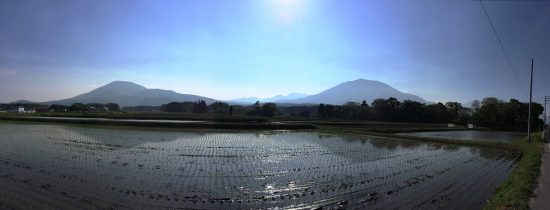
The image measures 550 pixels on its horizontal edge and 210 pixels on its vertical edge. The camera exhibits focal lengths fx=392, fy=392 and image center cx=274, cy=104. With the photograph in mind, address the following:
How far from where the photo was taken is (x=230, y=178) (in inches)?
459

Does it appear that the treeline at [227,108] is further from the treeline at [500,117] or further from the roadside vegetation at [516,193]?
the roadside vegetation at [516,193]

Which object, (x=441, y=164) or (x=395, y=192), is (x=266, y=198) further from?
(x=441, y=164)

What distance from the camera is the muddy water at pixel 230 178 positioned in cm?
875

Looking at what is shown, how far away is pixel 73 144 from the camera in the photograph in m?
19.9

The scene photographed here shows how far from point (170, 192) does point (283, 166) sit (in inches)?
229

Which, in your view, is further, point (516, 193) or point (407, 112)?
point (407, 112)

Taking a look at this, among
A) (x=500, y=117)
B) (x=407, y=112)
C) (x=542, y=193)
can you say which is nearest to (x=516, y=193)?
(x=542, y=193)

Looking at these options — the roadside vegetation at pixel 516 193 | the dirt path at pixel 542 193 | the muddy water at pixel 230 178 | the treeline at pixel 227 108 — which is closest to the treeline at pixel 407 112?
the treeline at pixel 227 108

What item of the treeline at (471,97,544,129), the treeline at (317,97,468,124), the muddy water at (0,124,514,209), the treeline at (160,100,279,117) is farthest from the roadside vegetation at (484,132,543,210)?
the treeline at (160,100,279,117)

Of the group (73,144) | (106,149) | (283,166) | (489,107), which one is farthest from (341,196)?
(489,107)

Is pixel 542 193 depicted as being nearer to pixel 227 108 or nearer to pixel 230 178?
pixel 230 178

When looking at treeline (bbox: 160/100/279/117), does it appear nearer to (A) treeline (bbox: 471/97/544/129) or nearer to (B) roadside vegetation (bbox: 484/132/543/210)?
(A) treeline (bbox: 471/97/544/129)

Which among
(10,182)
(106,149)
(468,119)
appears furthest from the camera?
(468,119)

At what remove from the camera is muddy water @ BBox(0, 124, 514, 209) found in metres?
8.75
